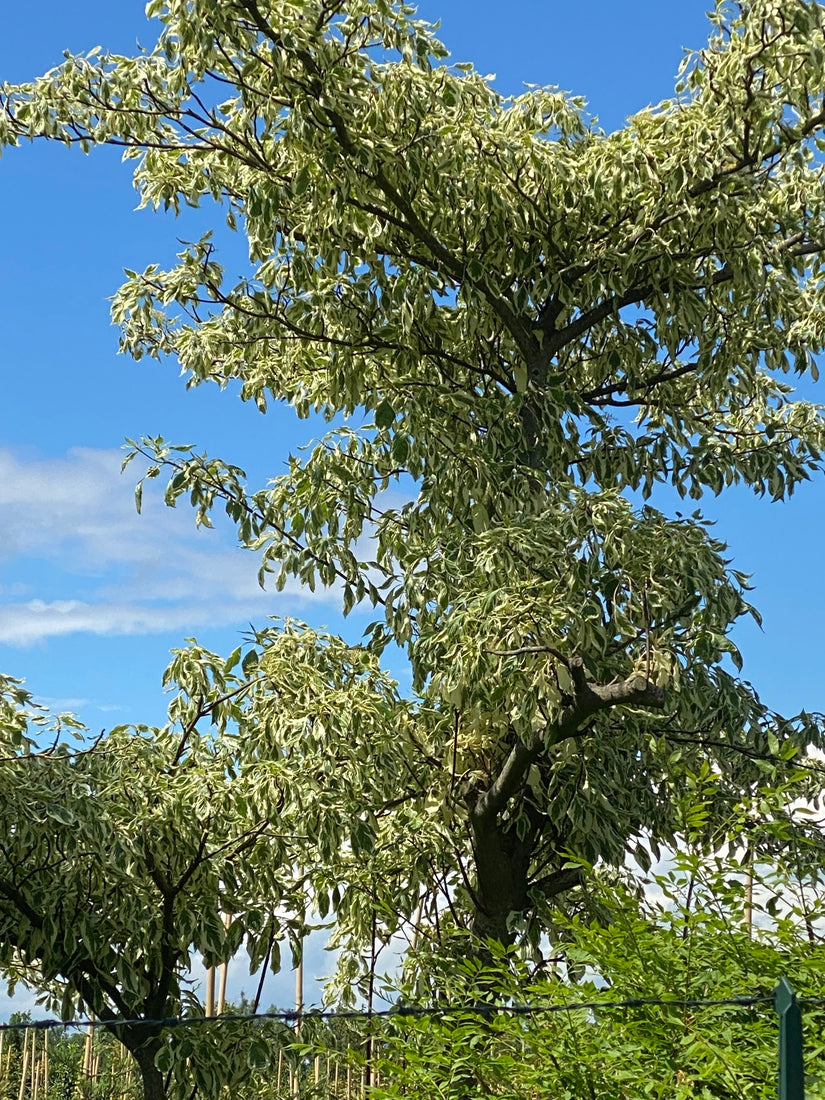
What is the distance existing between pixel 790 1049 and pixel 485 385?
5.22 metres

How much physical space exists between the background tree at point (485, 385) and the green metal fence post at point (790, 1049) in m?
2.74

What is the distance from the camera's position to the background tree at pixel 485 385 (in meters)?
5.75

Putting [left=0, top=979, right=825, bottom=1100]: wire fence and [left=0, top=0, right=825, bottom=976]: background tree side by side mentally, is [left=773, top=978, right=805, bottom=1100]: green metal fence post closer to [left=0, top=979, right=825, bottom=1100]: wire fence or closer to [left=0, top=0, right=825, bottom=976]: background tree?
[left=0, top=979, right=825, bottom=1100]: wire fence

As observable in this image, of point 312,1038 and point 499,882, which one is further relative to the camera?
point 499,882

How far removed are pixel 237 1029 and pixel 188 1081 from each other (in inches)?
12.5

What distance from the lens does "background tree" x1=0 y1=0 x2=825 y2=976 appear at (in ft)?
18.9

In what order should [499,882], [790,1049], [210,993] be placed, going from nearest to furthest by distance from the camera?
[790,1049] < [499,882] < [210,993]

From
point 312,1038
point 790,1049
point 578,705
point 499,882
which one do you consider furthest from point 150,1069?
point 790,1049

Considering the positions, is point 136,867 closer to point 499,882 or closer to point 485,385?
point 499,882

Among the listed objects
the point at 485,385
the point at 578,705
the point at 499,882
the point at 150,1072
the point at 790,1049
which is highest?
the point at 485,385

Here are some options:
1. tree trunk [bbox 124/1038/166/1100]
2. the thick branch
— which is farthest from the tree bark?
the thick branch

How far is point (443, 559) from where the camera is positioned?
6223 mm

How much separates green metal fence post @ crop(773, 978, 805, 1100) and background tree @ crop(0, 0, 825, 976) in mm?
2741

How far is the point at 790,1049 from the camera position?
101 inches
